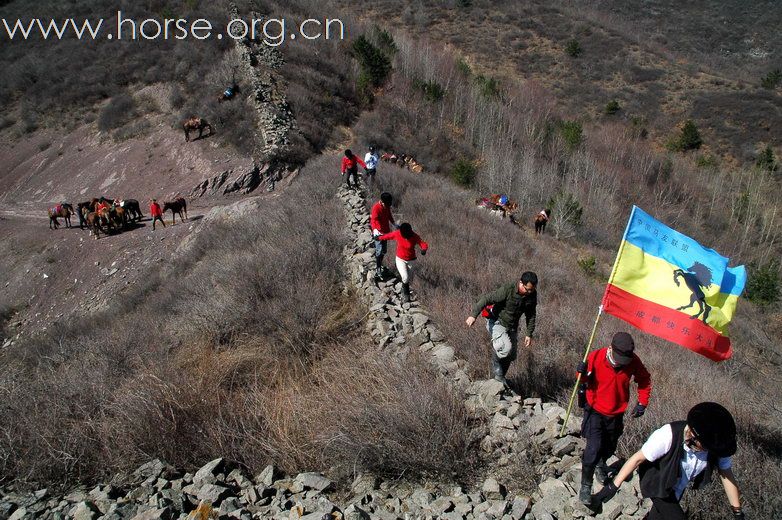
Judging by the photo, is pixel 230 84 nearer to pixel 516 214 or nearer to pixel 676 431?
pixel 516 214

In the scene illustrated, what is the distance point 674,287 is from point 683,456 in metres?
1.64

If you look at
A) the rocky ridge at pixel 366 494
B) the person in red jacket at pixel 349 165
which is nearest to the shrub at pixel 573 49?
the person in red jacket at pixel 349 165

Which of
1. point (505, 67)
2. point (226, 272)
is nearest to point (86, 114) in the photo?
point (226, 272)

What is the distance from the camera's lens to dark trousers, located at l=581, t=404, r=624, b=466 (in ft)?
11.5

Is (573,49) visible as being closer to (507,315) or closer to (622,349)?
(507,315)

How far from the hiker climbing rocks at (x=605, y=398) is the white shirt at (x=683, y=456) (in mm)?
624

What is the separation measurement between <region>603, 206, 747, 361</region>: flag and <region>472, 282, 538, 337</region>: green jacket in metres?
0.91

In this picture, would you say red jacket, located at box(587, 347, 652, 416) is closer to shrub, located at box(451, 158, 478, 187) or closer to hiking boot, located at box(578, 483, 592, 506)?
hiking boot, located at box(578, 483, 592, 506)

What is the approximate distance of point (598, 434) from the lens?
3537 millimetres

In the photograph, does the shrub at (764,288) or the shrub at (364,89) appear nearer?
the shrub at (764,288)

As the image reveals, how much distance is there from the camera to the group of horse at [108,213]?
1652cm

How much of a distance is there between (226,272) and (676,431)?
7.86m

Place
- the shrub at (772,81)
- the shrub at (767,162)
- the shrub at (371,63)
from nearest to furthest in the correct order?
the shrub at (371,63)
the shrub at (767,162)
the shrub at (772,81)

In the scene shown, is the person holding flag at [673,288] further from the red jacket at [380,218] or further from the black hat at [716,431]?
the red jacket at [380,218]
